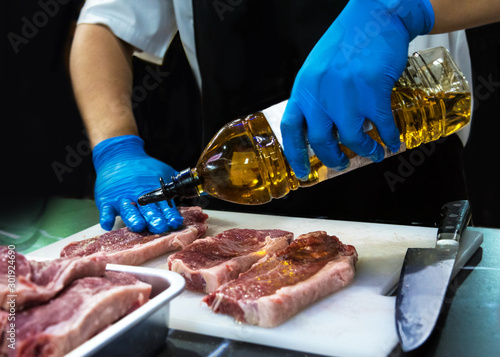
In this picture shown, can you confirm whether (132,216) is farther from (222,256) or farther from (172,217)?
(222,256)

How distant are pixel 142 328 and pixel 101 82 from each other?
2033 mm

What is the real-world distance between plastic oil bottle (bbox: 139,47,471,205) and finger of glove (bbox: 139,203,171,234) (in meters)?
0.43

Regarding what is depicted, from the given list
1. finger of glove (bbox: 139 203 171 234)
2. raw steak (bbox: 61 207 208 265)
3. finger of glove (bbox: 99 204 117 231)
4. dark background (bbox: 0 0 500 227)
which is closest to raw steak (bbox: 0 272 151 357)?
raw steak (bbox: 61 207 208 265)

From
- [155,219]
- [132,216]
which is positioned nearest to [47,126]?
[132,216]

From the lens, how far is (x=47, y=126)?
16.0 feet

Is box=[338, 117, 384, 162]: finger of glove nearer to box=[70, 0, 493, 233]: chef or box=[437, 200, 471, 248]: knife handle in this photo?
box=[70, 0, 493, 233]: chef

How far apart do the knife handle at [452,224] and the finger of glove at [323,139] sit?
485mm

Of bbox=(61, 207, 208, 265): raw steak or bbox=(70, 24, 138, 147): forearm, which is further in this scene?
bbox=(70, 24, 138, 147): forearm

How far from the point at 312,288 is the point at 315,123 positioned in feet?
1.76

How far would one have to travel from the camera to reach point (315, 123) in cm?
159

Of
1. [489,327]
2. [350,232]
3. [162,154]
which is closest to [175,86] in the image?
[162,154]

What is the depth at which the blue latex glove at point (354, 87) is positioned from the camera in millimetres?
1547

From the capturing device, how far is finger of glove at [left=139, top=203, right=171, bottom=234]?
2109 mm

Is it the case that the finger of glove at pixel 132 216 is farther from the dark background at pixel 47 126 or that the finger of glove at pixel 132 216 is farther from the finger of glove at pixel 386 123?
the dark background at pixel 47 126
